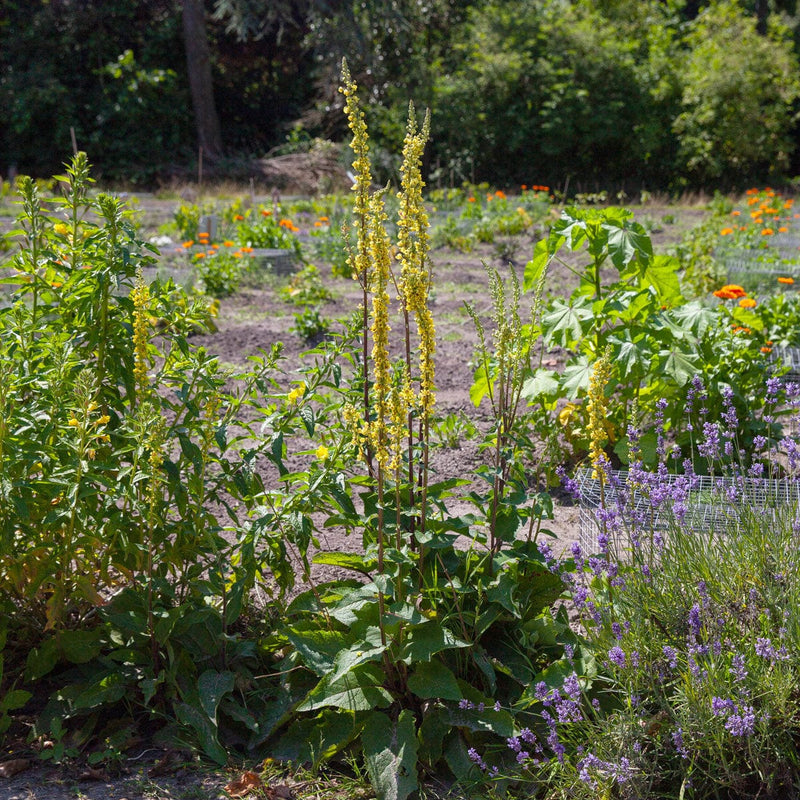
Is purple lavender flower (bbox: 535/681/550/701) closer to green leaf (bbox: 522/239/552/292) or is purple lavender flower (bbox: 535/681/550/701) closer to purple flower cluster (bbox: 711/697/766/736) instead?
purple flower cluster (bbox: 711/697/766/736)

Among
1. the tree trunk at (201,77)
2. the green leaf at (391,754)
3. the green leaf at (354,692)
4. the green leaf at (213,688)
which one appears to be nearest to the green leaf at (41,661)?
the green leaf at (213,688)

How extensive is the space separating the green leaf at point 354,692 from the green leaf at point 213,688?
0.26 meters

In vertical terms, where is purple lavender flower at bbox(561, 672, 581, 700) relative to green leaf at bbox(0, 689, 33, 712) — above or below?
above

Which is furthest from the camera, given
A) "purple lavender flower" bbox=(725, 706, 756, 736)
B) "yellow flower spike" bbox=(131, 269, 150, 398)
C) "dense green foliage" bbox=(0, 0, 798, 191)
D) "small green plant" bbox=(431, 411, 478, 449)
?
"dense green foliage" bbox=(0, 0, 798, 191)

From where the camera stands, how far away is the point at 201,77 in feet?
57.2

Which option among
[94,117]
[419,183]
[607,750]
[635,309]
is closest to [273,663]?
[607,750]

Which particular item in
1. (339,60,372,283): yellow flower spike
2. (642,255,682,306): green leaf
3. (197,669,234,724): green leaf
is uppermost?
(339,60,372,283): yellow flower spike

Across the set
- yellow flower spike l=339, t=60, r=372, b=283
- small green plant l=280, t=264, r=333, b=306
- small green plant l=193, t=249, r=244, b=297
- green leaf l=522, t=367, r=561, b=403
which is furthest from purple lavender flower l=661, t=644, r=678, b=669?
small green plant l=193, t=249, r=244, b=297

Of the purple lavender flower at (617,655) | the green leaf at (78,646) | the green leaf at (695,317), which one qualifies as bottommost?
the green leaf at (78,646)

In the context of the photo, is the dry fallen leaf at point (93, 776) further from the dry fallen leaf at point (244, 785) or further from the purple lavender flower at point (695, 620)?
the purple lavender flower at point (695, 620)

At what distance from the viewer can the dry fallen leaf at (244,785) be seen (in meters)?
2.24

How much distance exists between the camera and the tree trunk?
659 inches

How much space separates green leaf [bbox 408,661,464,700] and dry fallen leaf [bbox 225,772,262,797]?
0.46 m

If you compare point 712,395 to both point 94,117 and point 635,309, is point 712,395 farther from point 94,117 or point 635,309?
point 94,117
